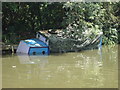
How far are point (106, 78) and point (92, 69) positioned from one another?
52.6 inches

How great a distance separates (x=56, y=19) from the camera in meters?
16.6

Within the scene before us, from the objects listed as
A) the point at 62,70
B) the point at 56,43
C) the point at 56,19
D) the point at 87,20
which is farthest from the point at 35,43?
the point at 56,19

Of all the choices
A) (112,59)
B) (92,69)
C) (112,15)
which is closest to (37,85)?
(92,69)

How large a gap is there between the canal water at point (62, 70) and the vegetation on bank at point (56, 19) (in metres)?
2.15

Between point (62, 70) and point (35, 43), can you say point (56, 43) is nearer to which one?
point (35, 43)

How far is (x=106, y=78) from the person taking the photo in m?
8.61

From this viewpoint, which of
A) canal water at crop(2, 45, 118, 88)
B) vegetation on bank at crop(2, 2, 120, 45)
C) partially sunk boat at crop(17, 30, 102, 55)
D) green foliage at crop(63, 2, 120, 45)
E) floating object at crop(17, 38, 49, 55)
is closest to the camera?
canal water at crop(2, 45, 118, 88)

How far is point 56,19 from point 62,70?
745 cm

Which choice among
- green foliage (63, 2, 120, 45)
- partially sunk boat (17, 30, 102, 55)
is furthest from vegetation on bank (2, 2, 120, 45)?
partially sunk boat (17, 30, 102, 55)

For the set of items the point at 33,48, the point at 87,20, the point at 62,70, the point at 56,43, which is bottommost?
the point at 62,70

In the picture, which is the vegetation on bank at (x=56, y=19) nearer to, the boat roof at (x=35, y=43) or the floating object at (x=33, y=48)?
the boat roof at (x=35, y=43)

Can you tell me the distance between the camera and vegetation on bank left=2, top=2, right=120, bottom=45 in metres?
Result: 14.0

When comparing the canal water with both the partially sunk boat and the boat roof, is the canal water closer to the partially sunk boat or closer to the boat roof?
the partially sunk boat

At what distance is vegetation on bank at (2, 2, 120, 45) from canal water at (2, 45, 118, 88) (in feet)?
7.07
